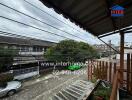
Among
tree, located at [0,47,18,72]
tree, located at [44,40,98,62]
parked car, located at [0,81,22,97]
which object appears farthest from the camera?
tree, located at [44,40,98,62]

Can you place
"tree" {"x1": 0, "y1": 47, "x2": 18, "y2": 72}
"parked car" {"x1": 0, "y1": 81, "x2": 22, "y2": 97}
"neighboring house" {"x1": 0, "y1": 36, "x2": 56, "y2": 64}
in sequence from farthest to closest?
"neighboring house" {"x1": 0, "y1": 36, "x2": 56, "y2": 64}
"tree" {"x1": 0, "y1": 47, "x2": 18, "y2": 72}
"parked car" {"x1": 0, "y1": 81, "x2": 22, "y2": 97}

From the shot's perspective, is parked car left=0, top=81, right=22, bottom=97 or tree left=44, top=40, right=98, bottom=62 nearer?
parked car left=0, top=81, right=22, bottom=97

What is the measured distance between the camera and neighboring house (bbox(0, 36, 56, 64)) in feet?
57.3

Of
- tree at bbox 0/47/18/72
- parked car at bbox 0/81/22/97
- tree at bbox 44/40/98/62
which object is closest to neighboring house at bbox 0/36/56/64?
tree at bbox 44/40/98/62

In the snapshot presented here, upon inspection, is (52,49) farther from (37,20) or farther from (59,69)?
(37,20)

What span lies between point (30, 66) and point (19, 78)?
2.38m

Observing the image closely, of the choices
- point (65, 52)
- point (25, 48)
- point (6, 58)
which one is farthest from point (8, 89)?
point (65, 52)

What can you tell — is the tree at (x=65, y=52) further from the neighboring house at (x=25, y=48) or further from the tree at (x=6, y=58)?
the tree at (x=6, y=58)

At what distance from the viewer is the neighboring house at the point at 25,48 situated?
687 inches

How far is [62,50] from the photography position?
21062 mm

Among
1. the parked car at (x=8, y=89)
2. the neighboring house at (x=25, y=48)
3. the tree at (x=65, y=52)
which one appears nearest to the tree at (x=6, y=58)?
the neighboring house at (x=25, y=48)

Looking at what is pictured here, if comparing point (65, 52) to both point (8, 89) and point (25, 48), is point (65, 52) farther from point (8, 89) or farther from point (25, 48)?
point (8, 89)

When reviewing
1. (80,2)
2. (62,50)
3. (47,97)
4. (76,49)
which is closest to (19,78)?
(47,97)

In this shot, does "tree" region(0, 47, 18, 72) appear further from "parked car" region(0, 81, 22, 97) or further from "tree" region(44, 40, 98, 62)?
Result: "tree" region(44, 40, 98, 62)
